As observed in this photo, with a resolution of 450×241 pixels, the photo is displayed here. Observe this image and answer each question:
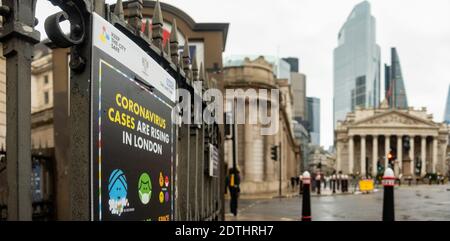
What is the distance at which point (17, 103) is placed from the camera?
1934mm

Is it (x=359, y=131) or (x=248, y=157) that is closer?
(x=248, y=157)

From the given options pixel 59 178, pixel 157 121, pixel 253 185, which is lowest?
pixel 253 185

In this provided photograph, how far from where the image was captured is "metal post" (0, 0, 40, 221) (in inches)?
76.3

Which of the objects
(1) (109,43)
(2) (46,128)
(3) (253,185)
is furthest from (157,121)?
(3) (253,185)

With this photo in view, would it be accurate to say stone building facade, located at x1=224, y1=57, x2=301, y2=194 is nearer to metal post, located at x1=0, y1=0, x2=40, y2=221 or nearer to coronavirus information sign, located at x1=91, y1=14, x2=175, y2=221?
coronavirus information sign, located at x1=91, y1=14, x2=175, y2=221

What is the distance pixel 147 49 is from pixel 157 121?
1.82 feet

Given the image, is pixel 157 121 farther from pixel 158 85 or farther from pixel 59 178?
pixel 59 178

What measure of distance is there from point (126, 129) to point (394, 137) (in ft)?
446

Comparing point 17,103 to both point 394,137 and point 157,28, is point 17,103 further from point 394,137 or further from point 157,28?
point 394,137

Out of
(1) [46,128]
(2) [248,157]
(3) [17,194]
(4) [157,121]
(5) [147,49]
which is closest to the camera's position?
(3) [17,194]

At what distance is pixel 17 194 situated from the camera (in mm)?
1937

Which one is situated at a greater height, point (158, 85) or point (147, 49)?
point (147, 49)

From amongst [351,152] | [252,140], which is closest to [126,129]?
[252,140]

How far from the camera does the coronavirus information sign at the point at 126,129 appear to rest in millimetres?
2395
